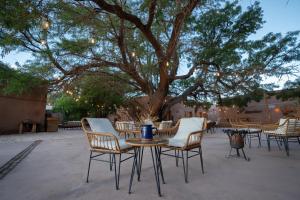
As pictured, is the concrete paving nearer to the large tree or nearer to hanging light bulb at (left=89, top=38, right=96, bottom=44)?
the large tree

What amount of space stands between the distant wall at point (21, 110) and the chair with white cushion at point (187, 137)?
33.4 feet

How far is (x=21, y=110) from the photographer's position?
1003 cm

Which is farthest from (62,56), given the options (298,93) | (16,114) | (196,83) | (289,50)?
(298,93)

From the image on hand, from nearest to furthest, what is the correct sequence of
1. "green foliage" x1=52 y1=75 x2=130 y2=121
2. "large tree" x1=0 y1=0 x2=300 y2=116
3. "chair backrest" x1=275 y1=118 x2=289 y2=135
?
"chair backrest" x1=275 y1=118 x2=289 y2=135 → "large tree" x1=0 y1=0 x2=300 y2=116 → "green foliage" x1=52 y1=75 x2=130 y2=121

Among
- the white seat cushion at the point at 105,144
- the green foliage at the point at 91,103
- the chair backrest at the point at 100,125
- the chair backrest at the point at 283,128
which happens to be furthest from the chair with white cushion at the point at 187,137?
the green foliage at the point at 91,103

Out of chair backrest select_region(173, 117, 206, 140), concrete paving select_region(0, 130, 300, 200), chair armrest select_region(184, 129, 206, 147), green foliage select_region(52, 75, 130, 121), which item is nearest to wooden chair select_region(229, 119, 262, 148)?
concrete paving select_region(0, 130, 300, 200)

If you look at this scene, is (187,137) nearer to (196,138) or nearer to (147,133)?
(196,138)

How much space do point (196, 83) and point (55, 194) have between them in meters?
8.50

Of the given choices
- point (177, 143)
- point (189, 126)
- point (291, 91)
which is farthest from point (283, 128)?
point (291, 91)

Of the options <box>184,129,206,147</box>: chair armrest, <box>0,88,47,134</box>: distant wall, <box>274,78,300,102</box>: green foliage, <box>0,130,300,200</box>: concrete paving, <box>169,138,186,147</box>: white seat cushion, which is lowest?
<box>0,130,300,200</box>: concrete paving

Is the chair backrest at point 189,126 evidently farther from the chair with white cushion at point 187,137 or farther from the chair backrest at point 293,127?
the chair backrest at point 293,127

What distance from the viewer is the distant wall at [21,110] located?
9.20 m

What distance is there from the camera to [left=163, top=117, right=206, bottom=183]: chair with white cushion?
228cm

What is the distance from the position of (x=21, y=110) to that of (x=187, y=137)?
1091 centimetres
